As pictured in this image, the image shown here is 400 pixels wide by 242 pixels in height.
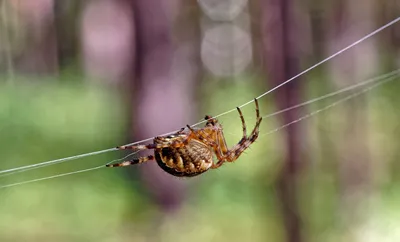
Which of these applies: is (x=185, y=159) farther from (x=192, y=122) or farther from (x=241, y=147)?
(x=192, y=122)

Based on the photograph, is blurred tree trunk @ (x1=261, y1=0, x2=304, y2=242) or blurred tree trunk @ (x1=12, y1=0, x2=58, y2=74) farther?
blurred tree trunk @ (x1=12, y1=0, x2=58, y2=74)

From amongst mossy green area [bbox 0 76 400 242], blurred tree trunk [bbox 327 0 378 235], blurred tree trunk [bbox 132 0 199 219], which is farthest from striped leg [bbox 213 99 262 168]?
blurred tree trunk [bbox 327 0 378 235]

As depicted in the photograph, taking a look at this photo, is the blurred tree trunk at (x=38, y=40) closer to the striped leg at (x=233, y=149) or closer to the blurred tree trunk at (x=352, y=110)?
the blurred tree trunk at (x=352, y=110)

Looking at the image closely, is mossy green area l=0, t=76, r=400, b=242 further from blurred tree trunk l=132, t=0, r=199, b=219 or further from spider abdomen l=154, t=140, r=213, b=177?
spider abdomen l=154, t=140, r=213, b=177

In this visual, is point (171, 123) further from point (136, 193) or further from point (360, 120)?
point (360, 120)

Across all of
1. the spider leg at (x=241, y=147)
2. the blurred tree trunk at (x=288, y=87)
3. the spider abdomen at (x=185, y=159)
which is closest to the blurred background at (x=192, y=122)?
the blurred tree trunk at (x=288, y=87)

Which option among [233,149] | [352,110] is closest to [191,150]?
[233,149]
